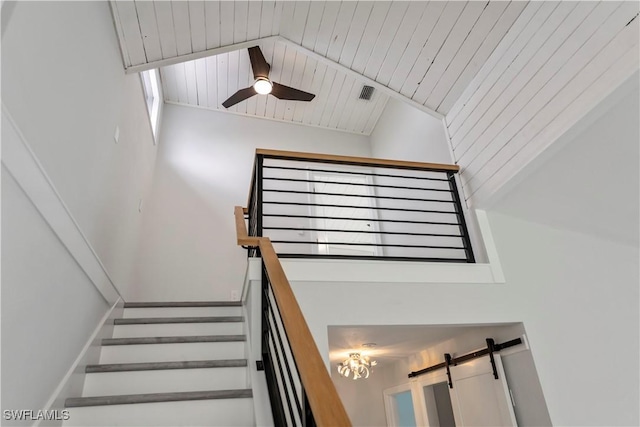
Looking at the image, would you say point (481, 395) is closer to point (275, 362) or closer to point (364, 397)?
point (275, 362)

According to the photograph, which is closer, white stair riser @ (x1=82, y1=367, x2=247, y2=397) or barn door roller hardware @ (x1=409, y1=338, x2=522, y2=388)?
white stair riser @ (x1=82, y1=367, x2=247, y2=397)

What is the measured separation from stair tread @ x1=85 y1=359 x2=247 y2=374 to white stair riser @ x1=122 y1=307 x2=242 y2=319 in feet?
2.53

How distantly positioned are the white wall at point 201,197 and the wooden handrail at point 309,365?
3.04 m

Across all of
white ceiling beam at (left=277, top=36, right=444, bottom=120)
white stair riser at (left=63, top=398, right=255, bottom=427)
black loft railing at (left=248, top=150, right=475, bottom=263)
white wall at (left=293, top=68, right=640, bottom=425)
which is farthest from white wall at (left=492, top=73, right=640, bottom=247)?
white stair riser at (left=63, top=398, right=255, bottom=427)

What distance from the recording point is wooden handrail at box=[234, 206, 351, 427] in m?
0.97

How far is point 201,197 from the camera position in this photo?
518 cm

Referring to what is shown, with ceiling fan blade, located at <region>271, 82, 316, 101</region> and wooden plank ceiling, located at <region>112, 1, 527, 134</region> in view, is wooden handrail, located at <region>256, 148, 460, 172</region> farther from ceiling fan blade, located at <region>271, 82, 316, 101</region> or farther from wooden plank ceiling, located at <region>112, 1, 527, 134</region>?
ceiling fan blade, located at <region>271, 82, 316, 101</region>

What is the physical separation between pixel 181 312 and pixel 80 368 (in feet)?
3.29

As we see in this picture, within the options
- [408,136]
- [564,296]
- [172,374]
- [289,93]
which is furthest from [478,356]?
[289,93]

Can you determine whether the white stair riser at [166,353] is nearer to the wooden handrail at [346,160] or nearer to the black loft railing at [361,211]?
the black loft railing at [361,211]

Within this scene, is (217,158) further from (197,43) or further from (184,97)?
(197,43)

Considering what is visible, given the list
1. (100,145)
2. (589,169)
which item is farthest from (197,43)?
(589,169)

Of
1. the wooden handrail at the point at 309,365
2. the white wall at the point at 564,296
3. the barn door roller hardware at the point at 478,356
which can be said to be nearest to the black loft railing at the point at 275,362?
the wooden handrail at the point at 309,365

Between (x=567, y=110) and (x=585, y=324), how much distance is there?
1.50m
